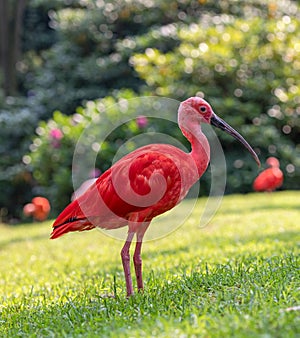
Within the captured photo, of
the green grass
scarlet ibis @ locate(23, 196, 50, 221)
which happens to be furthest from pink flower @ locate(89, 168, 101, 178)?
the green grass

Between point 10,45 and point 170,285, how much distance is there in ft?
51.7

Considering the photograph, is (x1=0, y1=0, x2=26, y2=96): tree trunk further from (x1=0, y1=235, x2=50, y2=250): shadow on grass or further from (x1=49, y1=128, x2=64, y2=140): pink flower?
(x1=0, y1=235, x2=50, y2=250): shadow on grass

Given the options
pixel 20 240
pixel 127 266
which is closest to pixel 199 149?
pixel 127 266

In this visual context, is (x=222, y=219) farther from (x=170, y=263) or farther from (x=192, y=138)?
(x=192, y=138)

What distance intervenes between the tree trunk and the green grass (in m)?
10.3

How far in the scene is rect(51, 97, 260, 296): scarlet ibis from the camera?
4.07 metres

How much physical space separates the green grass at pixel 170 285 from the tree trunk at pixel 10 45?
33.8 feet

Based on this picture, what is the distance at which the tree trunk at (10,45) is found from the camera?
60.9ft

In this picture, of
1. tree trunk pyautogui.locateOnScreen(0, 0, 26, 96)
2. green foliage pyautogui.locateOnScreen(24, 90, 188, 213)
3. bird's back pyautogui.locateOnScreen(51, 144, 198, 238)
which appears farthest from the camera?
tree trunk pyautogui.locateOnScreen(0, 0, 26, 96)

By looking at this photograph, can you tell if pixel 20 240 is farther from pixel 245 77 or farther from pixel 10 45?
pixel 10 45

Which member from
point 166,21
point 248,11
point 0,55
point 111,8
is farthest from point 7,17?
point 248,11

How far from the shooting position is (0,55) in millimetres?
18984

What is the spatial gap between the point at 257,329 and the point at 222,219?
21.2 ft

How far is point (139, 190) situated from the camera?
13.4 ft
